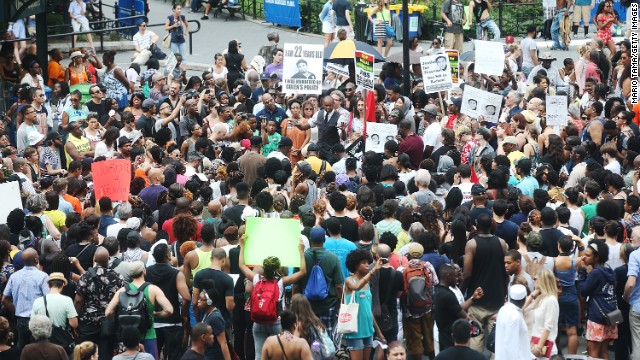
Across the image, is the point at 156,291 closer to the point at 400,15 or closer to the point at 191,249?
the point at 191,249

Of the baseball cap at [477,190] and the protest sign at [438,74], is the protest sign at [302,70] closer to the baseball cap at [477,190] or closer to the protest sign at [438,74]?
the protest sign at [438,74]

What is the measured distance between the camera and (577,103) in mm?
22125

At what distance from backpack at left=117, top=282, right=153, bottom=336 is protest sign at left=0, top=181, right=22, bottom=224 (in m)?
3.22

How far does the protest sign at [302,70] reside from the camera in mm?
21516

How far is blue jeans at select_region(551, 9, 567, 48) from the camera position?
31.3 m

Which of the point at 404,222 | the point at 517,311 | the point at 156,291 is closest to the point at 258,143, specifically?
the point at 404,222

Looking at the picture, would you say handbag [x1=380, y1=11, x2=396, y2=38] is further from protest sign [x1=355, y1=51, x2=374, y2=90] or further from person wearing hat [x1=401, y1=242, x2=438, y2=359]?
person wearing hat [x1=401, y1=242, x2=438, y2=359]

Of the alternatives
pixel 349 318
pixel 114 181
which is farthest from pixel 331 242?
pixel 114 181

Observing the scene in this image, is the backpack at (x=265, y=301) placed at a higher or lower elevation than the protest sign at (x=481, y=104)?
lower

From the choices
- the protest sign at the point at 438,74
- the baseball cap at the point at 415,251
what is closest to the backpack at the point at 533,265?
the baseball cap at the point at 415,251

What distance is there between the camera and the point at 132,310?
12547 millimetres

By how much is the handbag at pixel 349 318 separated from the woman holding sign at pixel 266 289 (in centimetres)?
59

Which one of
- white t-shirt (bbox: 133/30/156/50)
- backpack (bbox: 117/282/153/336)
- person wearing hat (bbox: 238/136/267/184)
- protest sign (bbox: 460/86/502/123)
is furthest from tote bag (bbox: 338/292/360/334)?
white t-shirt (bbox: 133/30/156/50)

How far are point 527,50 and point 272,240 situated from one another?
1454 cm
